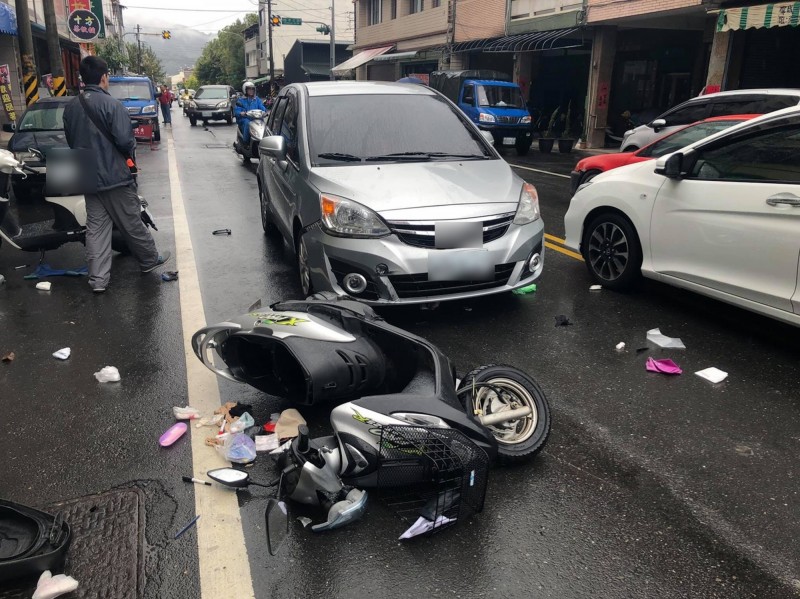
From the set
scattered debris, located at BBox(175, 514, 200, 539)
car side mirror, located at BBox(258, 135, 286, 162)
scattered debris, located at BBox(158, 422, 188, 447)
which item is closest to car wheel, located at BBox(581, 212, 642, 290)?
car side mirror, located at BBox(258, 135, 286, 162)

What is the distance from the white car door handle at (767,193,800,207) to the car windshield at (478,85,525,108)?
54.1ft

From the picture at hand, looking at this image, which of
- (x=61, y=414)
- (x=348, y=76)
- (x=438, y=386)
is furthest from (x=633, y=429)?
(x=348, y=76)

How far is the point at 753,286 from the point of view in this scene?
4.73 metres

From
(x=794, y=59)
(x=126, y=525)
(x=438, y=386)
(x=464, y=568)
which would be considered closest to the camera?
(x=464, y=568)

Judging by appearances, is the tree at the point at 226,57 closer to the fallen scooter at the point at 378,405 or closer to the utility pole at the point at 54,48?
the utility pole at the point at 54,48

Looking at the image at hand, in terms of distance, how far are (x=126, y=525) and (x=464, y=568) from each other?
56.5 inches

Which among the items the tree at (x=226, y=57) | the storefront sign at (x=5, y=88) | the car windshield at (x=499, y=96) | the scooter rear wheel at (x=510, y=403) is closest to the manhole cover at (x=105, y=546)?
the scooter rear wheel at (x=510, y=403)

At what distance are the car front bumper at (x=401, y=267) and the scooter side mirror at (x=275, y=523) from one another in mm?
2156

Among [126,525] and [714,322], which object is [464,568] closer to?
[126,525]

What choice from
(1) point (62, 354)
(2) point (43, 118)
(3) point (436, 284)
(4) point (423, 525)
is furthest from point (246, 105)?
(4) point (423, 525)

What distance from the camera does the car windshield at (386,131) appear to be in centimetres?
574

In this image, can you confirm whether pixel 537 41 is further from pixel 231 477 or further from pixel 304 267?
pixel 231 477

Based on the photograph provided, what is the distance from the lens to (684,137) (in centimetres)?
887

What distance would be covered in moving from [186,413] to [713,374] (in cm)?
332
